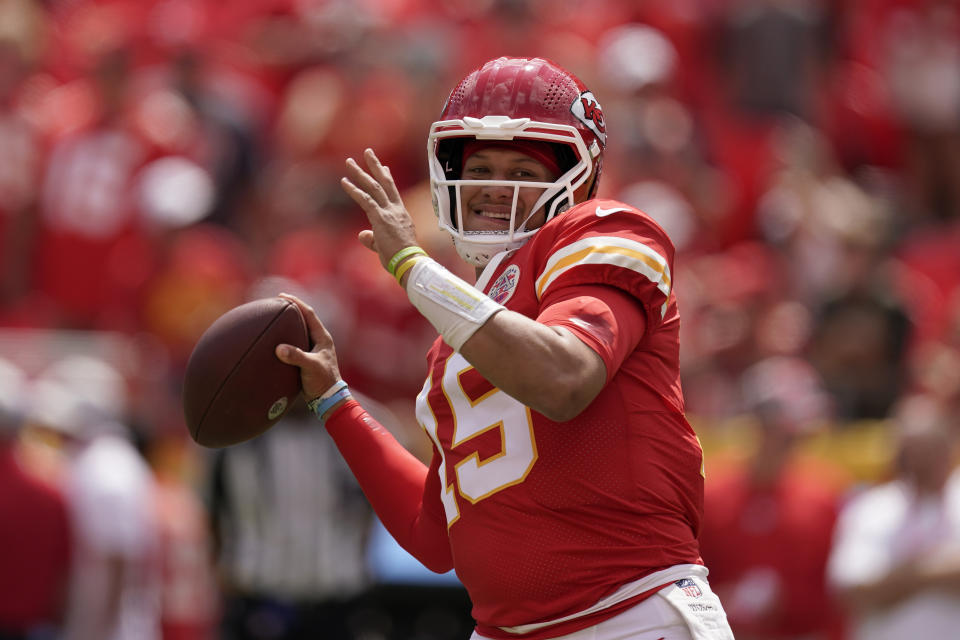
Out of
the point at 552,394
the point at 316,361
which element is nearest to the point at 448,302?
the point at 552,394

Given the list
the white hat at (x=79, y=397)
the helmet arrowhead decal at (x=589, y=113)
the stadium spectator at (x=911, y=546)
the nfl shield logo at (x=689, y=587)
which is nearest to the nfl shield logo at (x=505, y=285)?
the helmet arrowhead decal at (x=589, y=113)

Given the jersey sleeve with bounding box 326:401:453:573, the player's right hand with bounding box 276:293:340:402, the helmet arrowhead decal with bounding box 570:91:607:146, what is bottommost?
the jersey sleeve with bounding box 326:401:453:573

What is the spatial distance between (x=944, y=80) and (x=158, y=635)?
6.13 metres

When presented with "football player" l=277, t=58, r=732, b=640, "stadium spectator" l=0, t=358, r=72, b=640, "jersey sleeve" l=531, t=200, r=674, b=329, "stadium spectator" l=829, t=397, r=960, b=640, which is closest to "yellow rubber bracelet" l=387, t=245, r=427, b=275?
"football player" l=277, t=58, r=732, b=640

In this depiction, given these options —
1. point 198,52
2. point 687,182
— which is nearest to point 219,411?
point 687,182

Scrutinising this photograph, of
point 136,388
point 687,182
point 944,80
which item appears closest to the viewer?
point 136,388

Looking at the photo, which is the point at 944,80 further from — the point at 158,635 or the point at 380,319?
the point at 158,635

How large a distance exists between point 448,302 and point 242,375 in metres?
0.71

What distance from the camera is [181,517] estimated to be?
7781 millimetres

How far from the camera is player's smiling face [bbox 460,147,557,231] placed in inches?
130

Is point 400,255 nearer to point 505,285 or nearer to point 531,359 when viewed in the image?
point 505,285

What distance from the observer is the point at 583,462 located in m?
3.02

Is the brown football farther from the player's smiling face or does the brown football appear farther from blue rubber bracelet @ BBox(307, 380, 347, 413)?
the player's smiling face

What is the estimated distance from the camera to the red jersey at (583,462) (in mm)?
3012
